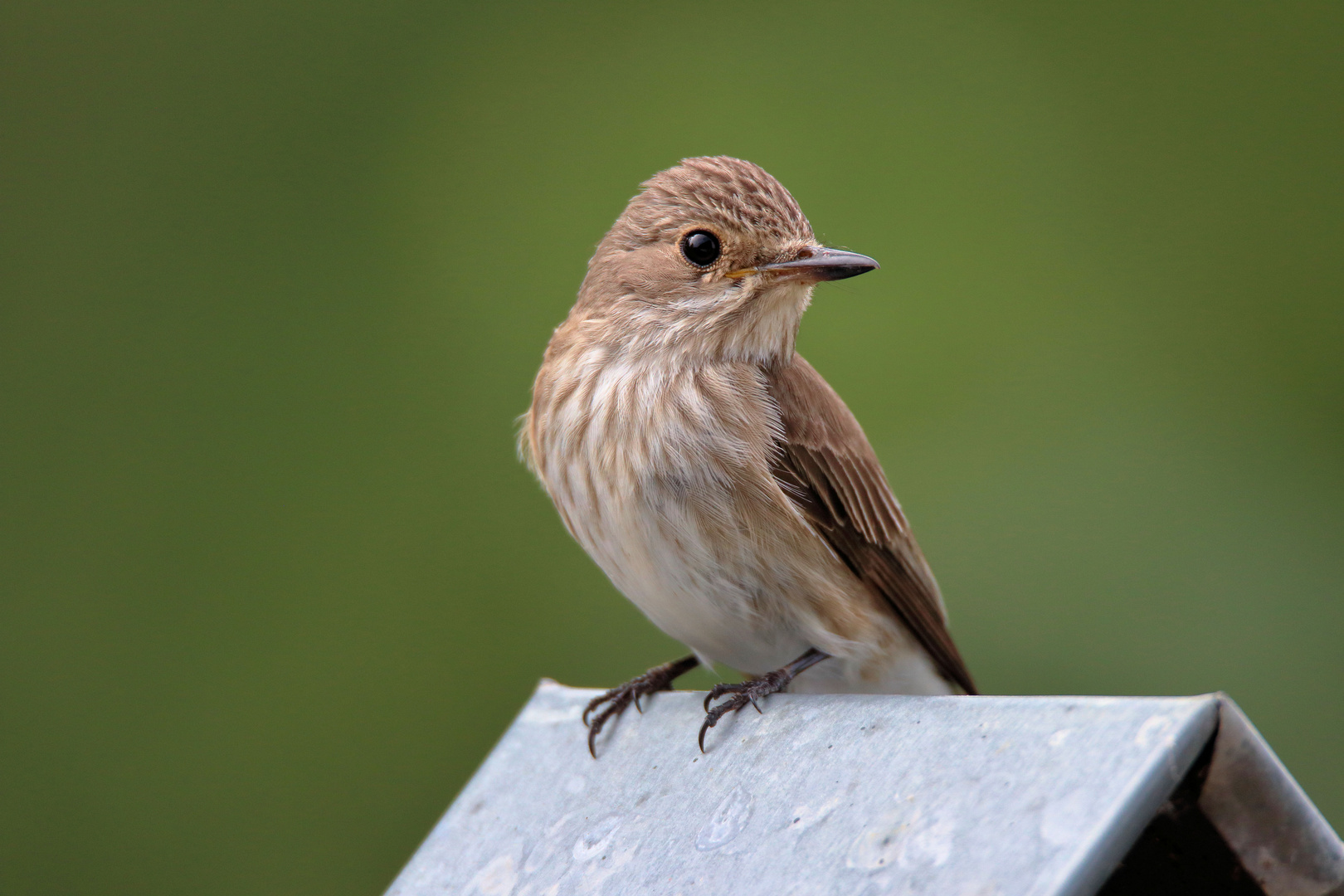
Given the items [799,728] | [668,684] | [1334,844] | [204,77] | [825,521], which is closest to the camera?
[1334,844]

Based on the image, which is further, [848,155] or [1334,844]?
[848,155]

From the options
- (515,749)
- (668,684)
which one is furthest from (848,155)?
(515,749)

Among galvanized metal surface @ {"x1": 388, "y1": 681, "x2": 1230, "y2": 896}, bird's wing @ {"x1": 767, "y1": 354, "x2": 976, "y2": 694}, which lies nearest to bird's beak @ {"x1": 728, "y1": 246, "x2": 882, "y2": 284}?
bird's wing @ {"x1": 767, "y1": 354, "x2": 976, "y2": 694}

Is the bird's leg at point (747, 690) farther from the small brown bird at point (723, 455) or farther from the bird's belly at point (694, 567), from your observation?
the bird's belly at point (694, 567)

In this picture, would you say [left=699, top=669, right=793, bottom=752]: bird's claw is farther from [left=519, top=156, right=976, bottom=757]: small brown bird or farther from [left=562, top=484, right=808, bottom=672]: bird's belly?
[left=562, top=484, right=808, bottom=672]: bird's belly

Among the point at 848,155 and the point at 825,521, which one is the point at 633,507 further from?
the point at 848,155

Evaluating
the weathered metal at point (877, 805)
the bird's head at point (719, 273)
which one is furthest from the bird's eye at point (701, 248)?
the weathered metal at point (877, 805)
